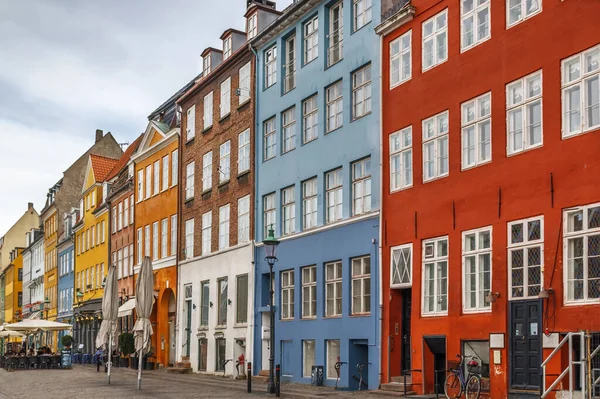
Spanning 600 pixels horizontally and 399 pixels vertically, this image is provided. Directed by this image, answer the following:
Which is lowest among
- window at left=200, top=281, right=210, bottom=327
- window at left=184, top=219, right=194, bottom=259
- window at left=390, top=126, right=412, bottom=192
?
window at left=200, top=281, right=210, bottom=327

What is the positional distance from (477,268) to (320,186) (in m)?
8.96

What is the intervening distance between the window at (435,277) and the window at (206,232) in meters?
17.2

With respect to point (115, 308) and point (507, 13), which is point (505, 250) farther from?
point (115, 308)

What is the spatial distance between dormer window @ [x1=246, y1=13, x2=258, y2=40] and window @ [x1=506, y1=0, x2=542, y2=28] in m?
16.0

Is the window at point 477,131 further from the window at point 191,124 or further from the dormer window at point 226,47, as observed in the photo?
the window at point 191,124

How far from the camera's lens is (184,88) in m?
47.2

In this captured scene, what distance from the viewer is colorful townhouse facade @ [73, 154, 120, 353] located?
2355 inches

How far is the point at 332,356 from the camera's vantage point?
93.2ft

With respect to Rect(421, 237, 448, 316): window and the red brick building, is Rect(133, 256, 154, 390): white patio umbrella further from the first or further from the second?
Rect(421, 237, 448, 316): window

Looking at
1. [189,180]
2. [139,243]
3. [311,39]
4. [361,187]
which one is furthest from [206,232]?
[361,187]

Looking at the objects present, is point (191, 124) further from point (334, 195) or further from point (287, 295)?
point (334, 195)

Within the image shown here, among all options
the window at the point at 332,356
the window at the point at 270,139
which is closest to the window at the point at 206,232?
the window at the point at 270,139

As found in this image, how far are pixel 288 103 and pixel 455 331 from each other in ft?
41.4

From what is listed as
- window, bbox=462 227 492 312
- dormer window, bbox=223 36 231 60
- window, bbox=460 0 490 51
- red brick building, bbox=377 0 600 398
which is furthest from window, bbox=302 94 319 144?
window, bbox=462 227 492 312
